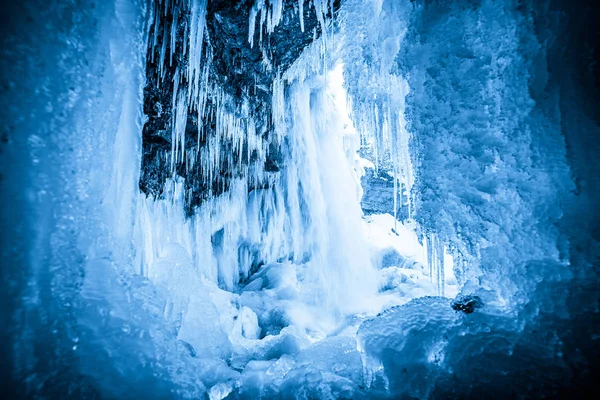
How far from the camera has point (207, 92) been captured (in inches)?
218

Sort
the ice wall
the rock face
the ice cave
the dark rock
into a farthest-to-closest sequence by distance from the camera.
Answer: the rock face
the dark rock
the ice wall
the ice cave

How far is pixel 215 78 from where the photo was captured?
539 cm

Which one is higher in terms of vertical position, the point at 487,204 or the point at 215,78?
the point at 215,78

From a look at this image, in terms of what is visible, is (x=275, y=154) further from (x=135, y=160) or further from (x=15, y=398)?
(x=15, y=398)

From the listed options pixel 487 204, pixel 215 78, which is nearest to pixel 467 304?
pixel 487 204

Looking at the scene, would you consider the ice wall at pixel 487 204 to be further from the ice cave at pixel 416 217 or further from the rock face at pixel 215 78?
the rock face at pixel 215 78

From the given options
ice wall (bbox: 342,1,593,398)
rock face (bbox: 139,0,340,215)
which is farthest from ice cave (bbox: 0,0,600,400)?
rock face (bbox: 139,0,340,215)

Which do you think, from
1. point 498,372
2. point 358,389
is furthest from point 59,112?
point 498,372

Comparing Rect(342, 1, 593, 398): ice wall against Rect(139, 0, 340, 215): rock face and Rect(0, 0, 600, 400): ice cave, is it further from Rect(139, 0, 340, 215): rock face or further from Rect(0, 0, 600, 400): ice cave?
Rect(139, 0, 340, 215): rock face

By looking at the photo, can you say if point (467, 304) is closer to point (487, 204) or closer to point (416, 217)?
point (487, 204)

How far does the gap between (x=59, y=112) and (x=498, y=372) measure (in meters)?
2.89

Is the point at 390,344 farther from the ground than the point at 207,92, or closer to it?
closer to it

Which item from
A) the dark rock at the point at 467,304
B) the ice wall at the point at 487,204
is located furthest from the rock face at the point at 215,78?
the dark rock at the point at 467,304

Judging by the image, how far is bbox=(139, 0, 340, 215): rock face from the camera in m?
4.16
